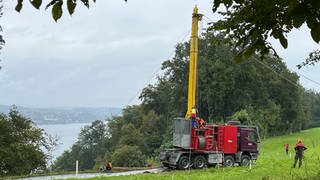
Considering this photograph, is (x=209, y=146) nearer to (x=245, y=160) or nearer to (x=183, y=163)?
(x=183, y=163)

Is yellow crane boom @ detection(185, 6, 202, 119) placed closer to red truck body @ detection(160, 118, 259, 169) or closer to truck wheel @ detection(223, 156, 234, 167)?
red truck body @ detection(160, 118, 259, 169)

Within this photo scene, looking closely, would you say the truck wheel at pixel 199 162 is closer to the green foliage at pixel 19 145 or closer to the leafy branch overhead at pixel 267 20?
the green foliage at pixel 19 145

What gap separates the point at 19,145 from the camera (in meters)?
32.3

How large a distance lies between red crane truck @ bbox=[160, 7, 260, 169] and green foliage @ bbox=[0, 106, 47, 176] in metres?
10.5

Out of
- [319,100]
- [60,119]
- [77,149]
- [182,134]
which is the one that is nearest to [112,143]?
[77,149]

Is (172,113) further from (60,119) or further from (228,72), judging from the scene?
(60,119)

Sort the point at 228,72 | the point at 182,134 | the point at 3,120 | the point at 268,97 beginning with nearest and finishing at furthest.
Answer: the point at 182,134
the point at 3,120
the point at 228,72
the point at 268,97

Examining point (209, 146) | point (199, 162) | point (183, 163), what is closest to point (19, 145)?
point (183, 163)

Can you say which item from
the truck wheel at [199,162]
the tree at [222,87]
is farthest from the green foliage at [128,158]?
the truck wheel at [199,162]

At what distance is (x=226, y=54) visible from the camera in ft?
207

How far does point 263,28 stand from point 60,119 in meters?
197

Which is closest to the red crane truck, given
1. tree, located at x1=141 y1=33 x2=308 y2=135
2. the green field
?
the green field

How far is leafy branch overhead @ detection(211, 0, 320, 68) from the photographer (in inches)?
115

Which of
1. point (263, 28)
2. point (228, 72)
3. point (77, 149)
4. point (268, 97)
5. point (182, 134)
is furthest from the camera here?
point (77, 149)
